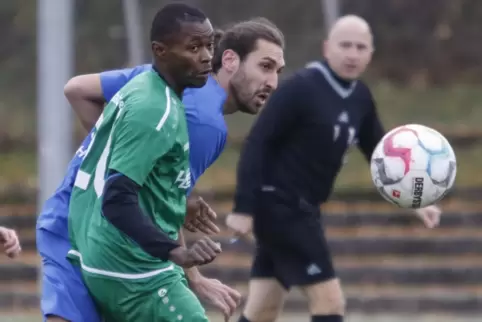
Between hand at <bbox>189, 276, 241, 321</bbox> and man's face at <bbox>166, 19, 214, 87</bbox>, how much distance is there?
29.2 inches

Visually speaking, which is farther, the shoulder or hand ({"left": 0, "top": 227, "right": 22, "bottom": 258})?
hand ({"left": 0, "top": 227, "right": 22, "bottom": 258})

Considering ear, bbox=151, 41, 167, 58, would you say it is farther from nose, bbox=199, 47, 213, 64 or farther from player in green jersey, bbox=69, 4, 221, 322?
nose, bbox=199, 47, 213, 64

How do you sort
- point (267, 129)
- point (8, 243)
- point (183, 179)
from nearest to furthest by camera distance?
point (183, 179) → point (8, 243) → point (267, 129)

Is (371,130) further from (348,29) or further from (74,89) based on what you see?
(74,89)

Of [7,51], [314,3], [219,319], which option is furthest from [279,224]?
[7,51]

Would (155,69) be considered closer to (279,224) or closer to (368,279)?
(279,224)

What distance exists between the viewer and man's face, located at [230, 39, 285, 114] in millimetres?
4777

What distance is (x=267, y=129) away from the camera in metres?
6.66

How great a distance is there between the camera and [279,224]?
265 inches

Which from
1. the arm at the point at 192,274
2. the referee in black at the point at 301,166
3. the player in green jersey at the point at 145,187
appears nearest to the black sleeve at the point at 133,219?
the player in green jersey at the point at 145,187

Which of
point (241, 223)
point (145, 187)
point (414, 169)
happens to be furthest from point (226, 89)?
point (241, 223)

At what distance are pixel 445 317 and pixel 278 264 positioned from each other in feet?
12.6

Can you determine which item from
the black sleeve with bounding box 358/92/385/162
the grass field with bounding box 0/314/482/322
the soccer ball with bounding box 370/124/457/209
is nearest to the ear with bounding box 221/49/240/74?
the soccer ball with bounding box 370/124/457/209

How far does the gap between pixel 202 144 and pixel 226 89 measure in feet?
1.36
